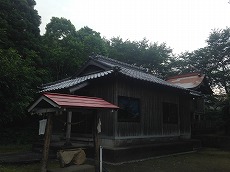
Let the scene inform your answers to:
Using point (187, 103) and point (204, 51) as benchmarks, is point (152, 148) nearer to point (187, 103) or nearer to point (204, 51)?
point (187, 103)

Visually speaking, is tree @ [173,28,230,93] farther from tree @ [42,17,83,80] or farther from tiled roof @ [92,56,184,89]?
tree @ [42,17,83,80]

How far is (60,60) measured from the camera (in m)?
25.7

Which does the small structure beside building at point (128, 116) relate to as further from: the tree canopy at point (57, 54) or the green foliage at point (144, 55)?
the green foliage at point (144, 55)

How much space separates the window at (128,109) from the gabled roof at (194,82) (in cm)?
1651

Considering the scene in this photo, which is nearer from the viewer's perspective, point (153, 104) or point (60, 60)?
point (153, 104)

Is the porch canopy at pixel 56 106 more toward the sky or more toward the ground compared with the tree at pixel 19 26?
more toward the ground

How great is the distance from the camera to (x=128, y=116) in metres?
12.8

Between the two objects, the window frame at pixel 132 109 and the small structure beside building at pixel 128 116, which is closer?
the small structure beside building at pixel 128 116

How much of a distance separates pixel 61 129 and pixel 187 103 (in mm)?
10458

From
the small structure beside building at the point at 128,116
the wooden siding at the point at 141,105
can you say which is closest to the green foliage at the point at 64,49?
the small structure beside building at the point at 128,116

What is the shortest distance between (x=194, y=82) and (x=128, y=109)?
1849cm

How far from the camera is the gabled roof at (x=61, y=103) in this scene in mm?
6859

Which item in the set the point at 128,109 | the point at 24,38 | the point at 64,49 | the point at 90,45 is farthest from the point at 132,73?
the point at 90,45

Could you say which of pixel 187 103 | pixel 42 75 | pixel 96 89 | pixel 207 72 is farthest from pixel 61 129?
pixel 207 72
